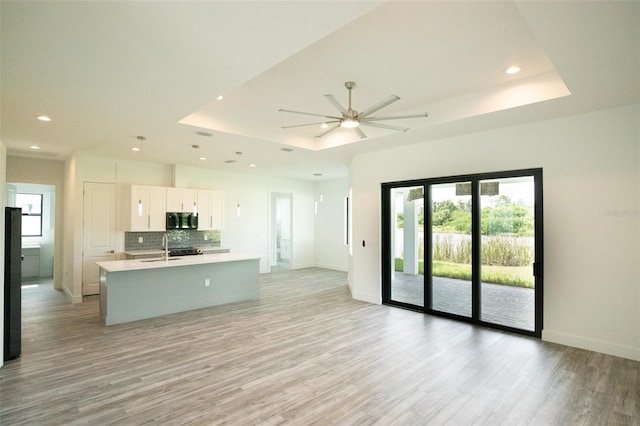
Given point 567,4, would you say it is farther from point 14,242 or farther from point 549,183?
point 14,242

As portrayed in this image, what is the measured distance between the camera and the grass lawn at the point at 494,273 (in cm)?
454

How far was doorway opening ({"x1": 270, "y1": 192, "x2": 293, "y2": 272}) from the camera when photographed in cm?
1078

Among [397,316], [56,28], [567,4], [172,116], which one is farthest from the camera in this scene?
[397,316]

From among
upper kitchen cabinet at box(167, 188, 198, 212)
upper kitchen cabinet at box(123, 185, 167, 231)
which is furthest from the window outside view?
upper kitchen cabinet at box(123, 185, 167, 231)

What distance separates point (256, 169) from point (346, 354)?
5750 millimetres

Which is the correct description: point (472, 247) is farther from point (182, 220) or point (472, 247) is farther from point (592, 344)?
point (182, 220)

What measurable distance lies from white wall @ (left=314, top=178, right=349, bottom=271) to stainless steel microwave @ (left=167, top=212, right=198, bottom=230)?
4.16m

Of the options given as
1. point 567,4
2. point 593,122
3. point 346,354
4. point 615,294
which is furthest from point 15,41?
point 615,294

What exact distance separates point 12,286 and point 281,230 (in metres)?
8.49

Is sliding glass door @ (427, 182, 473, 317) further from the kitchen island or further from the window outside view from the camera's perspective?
the kitchen island

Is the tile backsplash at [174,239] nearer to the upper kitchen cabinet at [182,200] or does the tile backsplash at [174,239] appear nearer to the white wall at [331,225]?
the upper kitchen cabinet at [182,200]

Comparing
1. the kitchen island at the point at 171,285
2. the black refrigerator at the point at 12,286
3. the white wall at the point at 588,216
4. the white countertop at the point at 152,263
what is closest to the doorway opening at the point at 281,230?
the kitchen island at the point at 171,285

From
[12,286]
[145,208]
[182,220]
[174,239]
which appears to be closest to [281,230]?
[174,239]

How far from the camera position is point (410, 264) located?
6062 millimetres
